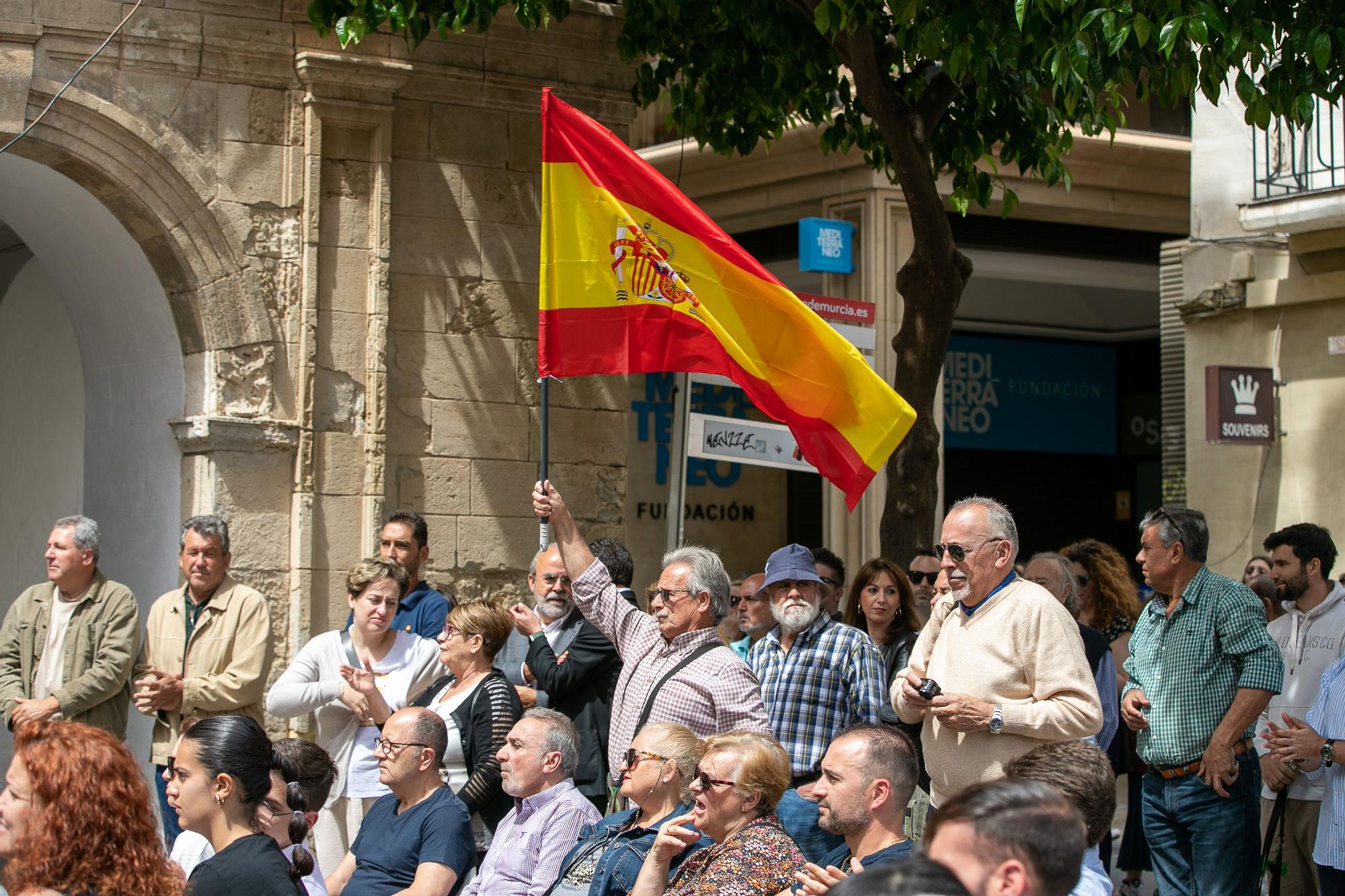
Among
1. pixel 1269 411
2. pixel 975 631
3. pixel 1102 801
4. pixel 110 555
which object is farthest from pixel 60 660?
pixel 1269 411

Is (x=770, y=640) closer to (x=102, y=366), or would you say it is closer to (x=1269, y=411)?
(x=102, y=366)

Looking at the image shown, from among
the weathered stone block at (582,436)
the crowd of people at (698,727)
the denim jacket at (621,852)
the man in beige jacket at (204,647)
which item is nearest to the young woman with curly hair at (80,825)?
the crowd of people at (698,727)

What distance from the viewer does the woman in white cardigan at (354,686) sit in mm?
7398

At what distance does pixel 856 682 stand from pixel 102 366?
19.2ft

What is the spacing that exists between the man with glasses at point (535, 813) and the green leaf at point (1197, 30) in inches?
137

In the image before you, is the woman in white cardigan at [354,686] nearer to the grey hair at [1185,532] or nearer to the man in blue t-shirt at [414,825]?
the man in blue t-shirt at [414,825]

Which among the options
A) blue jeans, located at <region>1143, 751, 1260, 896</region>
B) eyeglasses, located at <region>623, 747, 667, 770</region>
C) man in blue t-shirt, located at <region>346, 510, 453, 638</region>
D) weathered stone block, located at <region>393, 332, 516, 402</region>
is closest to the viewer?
eyeglasses, located at <region>623, 747, 667, 770</region>

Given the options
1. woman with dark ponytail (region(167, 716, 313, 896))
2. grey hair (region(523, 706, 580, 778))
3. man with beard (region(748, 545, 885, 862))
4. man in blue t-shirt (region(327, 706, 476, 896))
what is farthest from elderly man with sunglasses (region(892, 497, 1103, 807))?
woman with dark ponytail (region(167, 716, 313, 896))

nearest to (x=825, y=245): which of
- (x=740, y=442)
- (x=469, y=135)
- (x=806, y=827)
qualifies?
(x=469, y=135)

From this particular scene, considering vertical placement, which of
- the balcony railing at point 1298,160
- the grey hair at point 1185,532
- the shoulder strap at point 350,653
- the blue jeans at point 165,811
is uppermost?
the balcony railing at point 1298,160

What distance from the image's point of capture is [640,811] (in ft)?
18.4

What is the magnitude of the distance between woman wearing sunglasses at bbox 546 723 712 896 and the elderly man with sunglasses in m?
0.75

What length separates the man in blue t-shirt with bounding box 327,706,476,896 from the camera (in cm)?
591

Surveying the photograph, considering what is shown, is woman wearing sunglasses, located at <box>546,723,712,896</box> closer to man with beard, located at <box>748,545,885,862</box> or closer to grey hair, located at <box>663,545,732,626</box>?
grey hair, located at <box>663,545,732,626</box>
